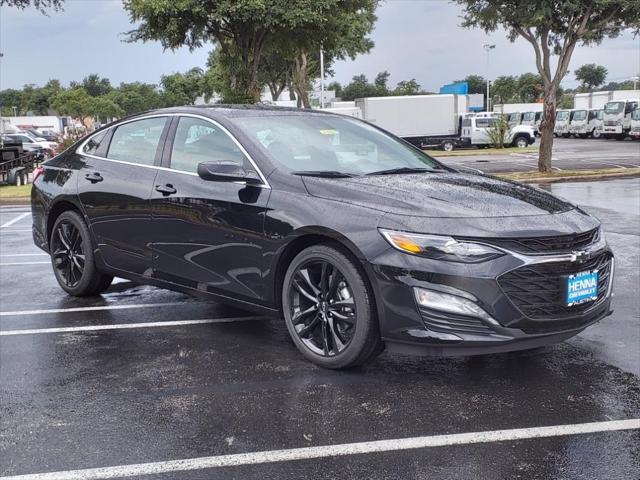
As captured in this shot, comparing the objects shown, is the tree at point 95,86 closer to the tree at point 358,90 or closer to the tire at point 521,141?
the tree at point 358,90

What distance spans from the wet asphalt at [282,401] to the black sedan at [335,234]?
0.32 m

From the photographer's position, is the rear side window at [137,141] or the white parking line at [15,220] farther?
the white parking line at [15,220]

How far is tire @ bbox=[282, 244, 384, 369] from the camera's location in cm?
411

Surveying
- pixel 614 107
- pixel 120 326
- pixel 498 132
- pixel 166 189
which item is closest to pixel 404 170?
pixel 166 189

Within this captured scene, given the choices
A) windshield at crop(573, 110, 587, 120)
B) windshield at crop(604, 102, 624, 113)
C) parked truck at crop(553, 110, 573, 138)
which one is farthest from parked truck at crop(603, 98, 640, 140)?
parked truck at crop(553, 110, 573, 138)

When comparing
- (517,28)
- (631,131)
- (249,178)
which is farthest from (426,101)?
(249,178)

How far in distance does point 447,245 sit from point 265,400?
1294 millimetres

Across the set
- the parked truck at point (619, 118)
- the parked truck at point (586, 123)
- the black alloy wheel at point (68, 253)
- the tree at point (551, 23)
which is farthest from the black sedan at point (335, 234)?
the parked truck at point (586, 123)

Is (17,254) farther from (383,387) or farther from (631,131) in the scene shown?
(631,131)

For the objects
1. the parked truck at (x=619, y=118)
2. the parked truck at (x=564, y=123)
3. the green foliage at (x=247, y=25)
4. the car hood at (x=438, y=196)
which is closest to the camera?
the car hood at (x=438, y=196)

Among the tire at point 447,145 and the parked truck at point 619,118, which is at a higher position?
the parked truck at point 619,118

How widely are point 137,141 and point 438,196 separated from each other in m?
2.69

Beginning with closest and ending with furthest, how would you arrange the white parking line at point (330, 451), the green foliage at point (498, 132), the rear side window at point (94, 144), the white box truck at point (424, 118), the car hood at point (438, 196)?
the white parking line at point (330, 451)
the car hood at point (438, 196)
the rear side window at point (94, 144)
the green foliage at point (498, 132)
the white box truck at point (424, 118)

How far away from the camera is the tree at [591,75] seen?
143875mm
